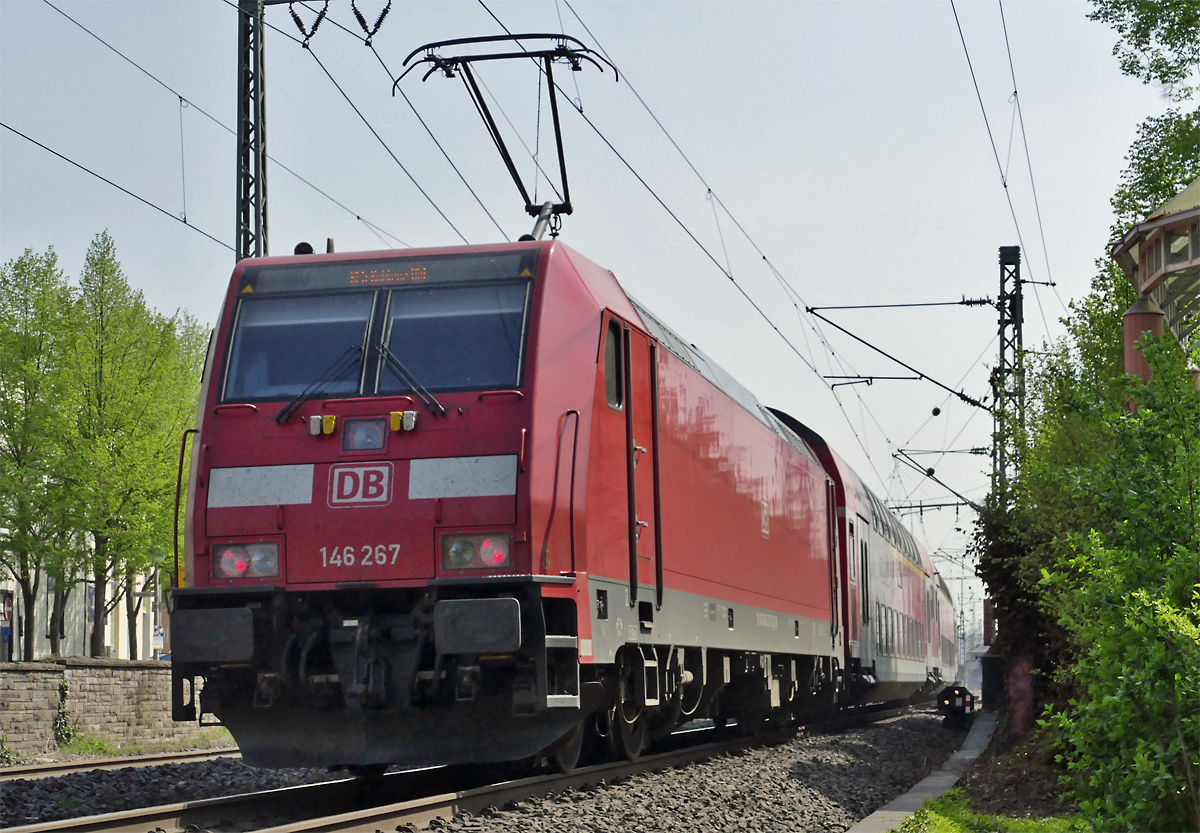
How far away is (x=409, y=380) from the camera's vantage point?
955 cm

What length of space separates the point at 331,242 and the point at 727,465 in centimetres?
467

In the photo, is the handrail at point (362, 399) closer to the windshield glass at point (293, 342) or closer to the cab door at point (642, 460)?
the windshield glass at point (293, 342)

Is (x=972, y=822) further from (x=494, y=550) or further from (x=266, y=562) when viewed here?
(x=266, y=562)

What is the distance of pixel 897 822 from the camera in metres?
9.41

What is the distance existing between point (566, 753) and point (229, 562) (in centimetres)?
300

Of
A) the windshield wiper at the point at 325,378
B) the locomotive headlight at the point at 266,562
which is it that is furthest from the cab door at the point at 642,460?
the locomotive headlight at the point at 266,562

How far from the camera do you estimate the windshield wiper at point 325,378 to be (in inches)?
375

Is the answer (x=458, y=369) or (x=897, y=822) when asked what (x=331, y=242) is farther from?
(x=897, y=822)

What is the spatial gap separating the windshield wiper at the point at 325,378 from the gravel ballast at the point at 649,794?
115 inches

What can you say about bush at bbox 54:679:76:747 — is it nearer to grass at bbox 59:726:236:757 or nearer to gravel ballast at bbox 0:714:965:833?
grass at bbox 59:726:236:757

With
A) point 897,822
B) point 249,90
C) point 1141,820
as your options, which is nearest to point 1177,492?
point 1141,820

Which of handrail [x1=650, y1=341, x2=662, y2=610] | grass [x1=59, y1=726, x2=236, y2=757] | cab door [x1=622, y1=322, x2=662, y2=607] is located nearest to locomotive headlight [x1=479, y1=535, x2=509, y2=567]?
cab door [x1=622, y1=322, x2=662, y2=607]

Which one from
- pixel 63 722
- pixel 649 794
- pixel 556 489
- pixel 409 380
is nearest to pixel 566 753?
pixel 649 794

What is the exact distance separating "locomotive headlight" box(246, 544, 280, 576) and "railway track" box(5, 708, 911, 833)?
1.43 meters
